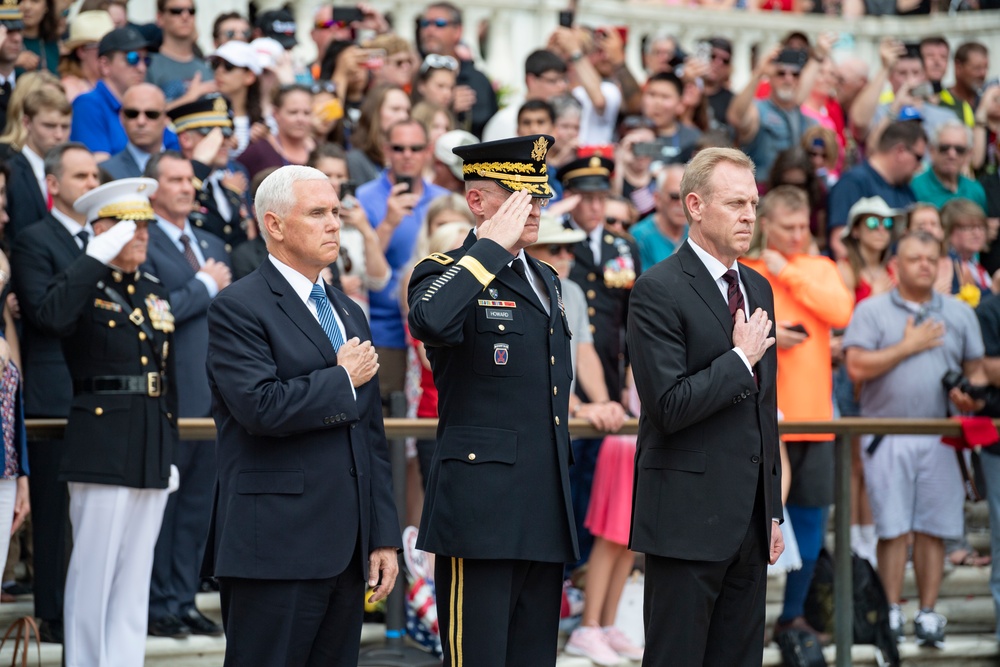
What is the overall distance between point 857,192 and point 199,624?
5807 mm

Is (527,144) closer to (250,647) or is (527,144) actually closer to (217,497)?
(217,497)

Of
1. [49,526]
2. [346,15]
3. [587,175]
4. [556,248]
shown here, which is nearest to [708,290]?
[556,248]

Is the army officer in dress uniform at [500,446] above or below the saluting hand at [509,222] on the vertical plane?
below

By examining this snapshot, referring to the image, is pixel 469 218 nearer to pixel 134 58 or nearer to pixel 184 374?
pixel 184 374

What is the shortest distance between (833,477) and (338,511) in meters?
3.65

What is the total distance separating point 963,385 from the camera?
742cm

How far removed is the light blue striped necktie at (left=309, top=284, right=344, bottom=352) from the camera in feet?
14.5

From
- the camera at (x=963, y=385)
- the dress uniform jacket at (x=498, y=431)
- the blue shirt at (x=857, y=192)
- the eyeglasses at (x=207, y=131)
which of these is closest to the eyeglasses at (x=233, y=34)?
the eyeglasses at (x=207, y=131)

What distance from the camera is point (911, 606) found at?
309 inches

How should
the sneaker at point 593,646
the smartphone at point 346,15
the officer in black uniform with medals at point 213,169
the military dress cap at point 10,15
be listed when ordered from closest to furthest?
the sneaker at point 593,646 → the officer in black uniform with medals at point 213,169 → the military dress cap at point 10,15 → the smartphone at point 346,15

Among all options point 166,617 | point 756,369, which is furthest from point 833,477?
point 166,617

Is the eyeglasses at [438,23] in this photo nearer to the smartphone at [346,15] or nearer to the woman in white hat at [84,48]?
the smartphone at [346,15]

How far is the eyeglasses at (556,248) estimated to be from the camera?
6.71 m

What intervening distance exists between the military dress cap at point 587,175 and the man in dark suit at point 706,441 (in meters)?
3.10
